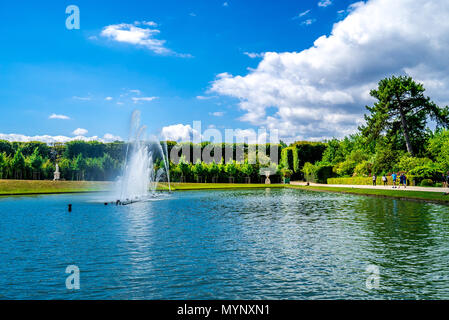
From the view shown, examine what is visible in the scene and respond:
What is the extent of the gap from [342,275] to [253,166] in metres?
71.1

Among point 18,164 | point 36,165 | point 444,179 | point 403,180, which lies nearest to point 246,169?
point 403,180

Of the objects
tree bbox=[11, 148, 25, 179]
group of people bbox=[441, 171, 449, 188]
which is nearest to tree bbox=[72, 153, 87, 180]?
tree bbox=[11, 148, 25, 179]

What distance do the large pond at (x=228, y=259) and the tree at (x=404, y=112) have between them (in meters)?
39.0

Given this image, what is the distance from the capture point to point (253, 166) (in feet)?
258

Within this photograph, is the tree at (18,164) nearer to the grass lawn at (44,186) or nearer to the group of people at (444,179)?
the grass lawn at (44,186)

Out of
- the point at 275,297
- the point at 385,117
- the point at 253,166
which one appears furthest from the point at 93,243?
the point at 253,166

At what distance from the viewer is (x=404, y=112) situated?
168ft

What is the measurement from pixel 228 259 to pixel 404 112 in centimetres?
4932

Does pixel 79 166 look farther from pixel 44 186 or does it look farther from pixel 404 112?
pixel 404 112

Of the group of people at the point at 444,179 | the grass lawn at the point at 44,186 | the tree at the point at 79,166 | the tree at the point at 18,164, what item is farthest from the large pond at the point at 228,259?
the tree at the point at 79,166

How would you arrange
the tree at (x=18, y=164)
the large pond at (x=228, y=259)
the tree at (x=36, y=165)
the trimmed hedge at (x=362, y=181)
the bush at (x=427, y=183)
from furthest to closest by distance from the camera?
the tree at (x=36, y=165) < the tree at (x=18, y=164) < the trimmed hedge at (x=362, y=181) < the bush at (x=427, y=183) < the large pond at (x=228, y=259)

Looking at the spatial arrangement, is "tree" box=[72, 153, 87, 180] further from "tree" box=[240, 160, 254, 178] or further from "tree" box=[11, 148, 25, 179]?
"tree" box=[240, 160, 254, 178]

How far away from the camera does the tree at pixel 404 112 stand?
49.9 m

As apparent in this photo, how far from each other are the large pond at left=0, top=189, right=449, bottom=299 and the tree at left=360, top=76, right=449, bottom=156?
39.0 m
